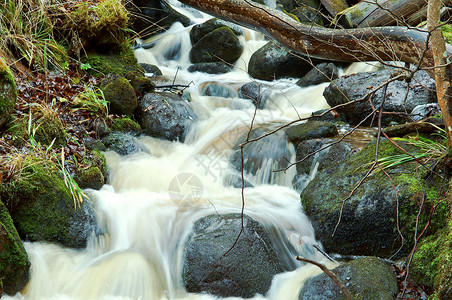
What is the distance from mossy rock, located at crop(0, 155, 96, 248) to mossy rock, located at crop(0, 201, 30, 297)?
0.97 ft

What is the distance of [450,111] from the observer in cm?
319

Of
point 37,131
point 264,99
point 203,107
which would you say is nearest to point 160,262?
point 37,131

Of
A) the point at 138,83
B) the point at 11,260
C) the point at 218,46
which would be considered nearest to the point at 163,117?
the point at 138,83

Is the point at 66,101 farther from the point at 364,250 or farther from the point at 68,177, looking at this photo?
the point at 364,250

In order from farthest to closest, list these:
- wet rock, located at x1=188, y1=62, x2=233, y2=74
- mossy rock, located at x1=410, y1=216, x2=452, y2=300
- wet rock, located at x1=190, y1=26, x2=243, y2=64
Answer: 1. wet rock, located at x1=190, y1=26, x2=243, y2=64
2. wet rock, located at x1=188, y1=62, x2=233, y2=74
3. mossy rock, located at x1=410, y1=216, x2=452, y2=300

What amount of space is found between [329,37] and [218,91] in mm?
3510

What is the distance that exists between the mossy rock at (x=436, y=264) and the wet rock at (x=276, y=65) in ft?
22.3

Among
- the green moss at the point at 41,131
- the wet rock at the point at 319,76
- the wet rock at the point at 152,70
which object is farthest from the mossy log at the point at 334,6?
the green moss at the point at 41,131

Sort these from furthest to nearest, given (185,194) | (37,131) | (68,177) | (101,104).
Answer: (101,104)
(185,194)
(37,131)
(68,177)

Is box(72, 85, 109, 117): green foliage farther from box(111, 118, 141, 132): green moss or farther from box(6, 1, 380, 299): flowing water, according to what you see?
box(6, 1, 380, 299): flowing water

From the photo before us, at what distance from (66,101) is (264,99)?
3.90 metres

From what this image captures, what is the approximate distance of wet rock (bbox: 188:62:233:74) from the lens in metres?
9.69

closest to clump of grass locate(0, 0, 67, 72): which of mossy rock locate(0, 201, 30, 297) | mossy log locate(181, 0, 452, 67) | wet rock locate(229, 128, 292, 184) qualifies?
mossy log locate(181, 0, 452, 67)

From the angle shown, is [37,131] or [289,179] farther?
→ [289,179]
